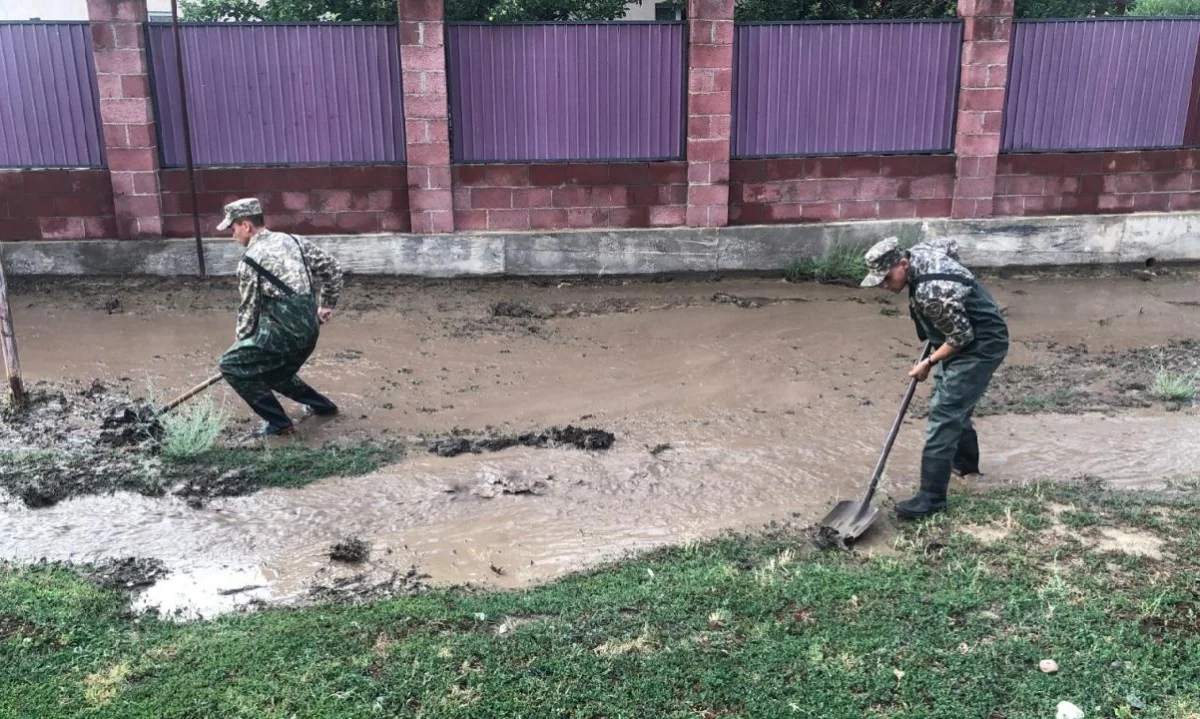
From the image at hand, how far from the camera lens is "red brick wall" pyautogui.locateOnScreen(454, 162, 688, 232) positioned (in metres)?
9.81

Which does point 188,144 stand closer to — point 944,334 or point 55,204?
point 55,204

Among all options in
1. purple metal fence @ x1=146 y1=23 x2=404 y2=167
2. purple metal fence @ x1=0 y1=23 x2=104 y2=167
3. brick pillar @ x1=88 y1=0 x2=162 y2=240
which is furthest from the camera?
purple metal fence @ x1=146 y1=23 x2=404 y2=167

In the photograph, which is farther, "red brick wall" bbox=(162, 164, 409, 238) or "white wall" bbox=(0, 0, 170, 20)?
"white wall" bbox=(0, 0, 170, 20)

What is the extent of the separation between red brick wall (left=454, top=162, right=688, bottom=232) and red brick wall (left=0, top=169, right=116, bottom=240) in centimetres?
354

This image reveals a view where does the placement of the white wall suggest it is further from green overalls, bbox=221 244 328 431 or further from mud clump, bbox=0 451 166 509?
mud clump, bbox=0 451 166 509

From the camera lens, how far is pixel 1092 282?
1026 centimetres

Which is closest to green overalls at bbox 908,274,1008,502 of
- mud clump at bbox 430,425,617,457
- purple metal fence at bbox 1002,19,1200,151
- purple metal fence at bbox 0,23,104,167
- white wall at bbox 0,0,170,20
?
mud clump at bbox 430,425,617,457

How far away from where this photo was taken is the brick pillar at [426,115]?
30.3ft

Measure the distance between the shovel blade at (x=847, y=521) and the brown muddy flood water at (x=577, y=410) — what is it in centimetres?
14

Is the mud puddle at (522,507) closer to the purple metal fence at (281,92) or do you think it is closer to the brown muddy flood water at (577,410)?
the brown muddy flood water at (577,410)

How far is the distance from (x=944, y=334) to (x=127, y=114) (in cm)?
796

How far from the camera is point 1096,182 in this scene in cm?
1055

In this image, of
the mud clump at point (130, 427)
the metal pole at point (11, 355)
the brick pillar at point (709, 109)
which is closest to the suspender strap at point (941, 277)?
the mud clump at point (130, 427)

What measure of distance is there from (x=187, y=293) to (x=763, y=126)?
19.9ft
